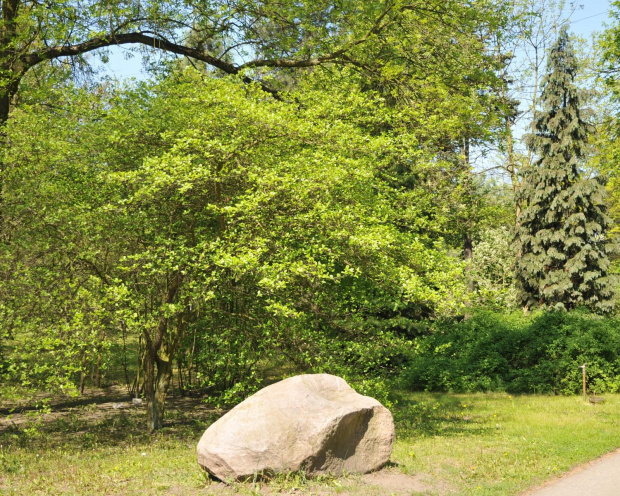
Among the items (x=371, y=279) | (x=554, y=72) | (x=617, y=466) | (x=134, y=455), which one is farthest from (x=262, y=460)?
(x=554, y=72)

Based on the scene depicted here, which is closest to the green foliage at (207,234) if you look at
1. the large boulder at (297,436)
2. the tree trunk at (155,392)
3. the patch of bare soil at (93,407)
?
the tree trunk at (155,392)

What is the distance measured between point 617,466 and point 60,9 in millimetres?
12647

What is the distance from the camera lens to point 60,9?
11.4 meters

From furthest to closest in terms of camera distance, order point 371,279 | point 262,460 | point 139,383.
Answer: point 139,383 < point 371,279 < point 262,460

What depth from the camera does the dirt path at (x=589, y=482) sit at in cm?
784

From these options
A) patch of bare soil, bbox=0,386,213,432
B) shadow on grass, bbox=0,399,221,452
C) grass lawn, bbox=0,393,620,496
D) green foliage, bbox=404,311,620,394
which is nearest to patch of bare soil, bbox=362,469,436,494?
grass lawn, bbox=0,393,620,496

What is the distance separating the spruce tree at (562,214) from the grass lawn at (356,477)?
8.09 meters

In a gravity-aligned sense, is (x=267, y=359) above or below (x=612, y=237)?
below

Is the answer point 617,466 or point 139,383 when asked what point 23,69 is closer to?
point 139,383

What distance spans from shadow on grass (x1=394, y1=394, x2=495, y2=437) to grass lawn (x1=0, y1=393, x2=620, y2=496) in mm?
25

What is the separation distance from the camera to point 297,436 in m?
7.52

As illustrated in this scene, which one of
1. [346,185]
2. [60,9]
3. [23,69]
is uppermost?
[60,9]

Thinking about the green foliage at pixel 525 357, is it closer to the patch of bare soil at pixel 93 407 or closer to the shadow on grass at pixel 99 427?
the patch of bare soil at pixel 93 407

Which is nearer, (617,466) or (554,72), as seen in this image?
(617,466)
